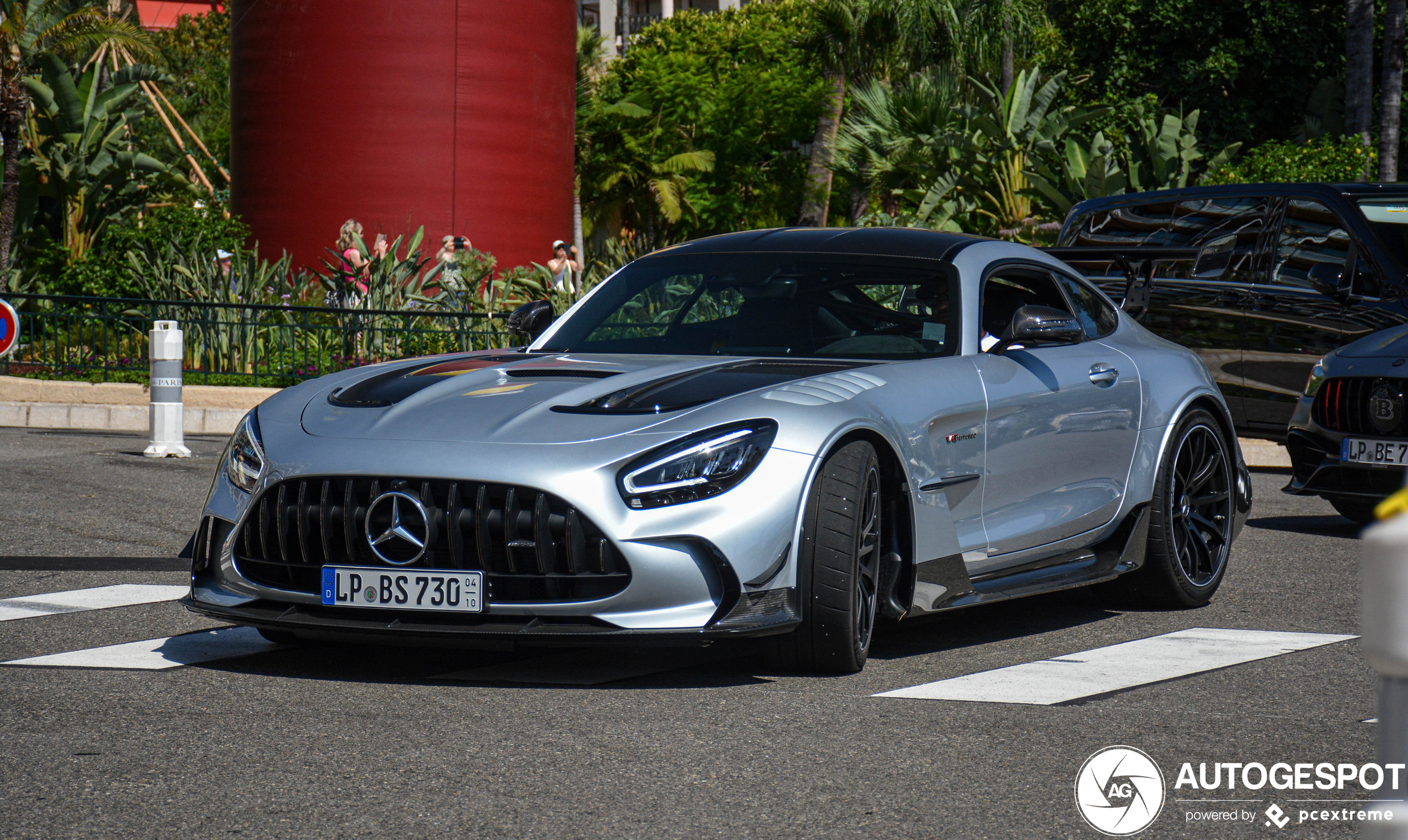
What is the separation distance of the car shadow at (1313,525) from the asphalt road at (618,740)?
3.14 meters

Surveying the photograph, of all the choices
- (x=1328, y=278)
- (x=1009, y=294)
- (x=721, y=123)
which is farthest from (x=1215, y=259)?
(x=721, y=123)

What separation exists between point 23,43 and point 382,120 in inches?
206

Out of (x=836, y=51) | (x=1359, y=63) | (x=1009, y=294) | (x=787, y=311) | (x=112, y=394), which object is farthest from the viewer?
(x=836, y=51)

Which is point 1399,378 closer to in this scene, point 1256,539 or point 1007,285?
point 1256,539

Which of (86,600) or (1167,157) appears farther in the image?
(1167,157)

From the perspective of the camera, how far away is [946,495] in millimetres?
5230

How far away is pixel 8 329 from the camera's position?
548 inches

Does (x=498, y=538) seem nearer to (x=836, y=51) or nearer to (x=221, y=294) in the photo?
(x=221, y=294)

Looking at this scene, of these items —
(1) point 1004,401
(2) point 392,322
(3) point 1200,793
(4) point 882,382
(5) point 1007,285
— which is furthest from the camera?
(2) point 392,322

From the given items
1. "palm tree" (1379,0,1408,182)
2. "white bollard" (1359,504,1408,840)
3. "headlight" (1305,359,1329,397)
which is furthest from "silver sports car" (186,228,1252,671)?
"palm tree" (1379,0,1408,182)

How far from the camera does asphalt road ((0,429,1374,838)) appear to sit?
11.0ft

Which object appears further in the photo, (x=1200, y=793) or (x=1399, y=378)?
(x=1399, y=378)

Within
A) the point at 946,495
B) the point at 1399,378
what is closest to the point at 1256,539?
the point at 1399,378

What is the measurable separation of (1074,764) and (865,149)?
24.6 metres
